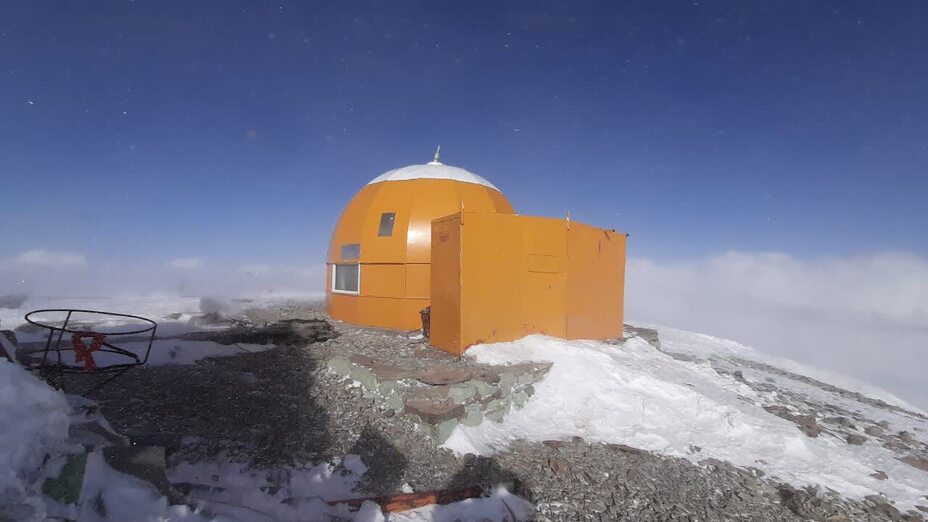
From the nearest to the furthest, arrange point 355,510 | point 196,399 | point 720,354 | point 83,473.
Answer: point 83,473, point 355,510, point 196,399, point 720,354

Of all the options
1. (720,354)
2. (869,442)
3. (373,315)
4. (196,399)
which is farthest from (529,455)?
(720,354)

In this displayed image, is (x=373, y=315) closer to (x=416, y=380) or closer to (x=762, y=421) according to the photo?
(x=416, y=380)

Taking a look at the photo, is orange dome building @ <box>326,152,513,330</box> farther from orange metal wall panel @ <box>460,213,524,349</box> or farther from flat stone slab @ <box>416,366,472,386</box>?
flat stone slab @ <box>416,366,472,386</box>

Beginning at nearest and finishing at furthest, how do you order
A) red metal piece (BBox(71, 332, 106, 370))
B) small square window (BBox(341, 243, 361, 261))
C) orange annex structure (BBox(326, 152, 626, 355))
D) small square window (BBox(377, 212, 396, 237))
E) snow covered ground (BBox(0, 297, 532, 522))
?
snow covered ground (BBox(0, 297, 532, 522)), red metal piece (BBox(71, 332, 106, 370)), orange annex structure (BBox(326, 152, 626, 355)), small square window (BBox(377, 212, 396, 237)), small square window (BBox(341, 243, 361, 261))

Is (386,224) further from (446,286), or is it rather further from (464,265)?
(464,265)

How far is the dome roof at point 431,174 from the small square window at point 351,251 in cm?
234

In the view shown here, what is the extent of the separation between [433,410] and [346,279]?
8.32 meters

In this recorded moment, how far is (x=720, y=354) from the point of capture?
683 inches

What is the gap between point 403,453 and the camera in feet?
18.1

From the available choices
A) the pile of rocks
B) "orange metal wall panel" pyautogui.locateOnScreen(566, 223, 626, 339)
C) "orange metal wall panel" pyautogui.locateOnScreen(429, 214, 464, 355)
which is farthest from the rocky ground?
"orange metal wall panel" pyautogui.locateOnScreen(566, 223, 626, 339)

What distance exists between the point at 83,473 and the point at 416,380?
4.50m

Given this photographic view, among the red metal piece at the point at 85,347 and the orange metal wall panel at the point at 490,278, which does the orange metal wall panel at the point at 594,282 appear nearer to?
the orange metal wall panel at the point at 490,278

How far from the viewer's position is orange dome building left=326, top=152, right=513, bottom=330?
484 inches

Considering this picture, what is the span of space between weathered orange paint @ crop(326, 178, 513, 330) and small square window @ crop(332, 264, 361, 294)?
0.16 meters
